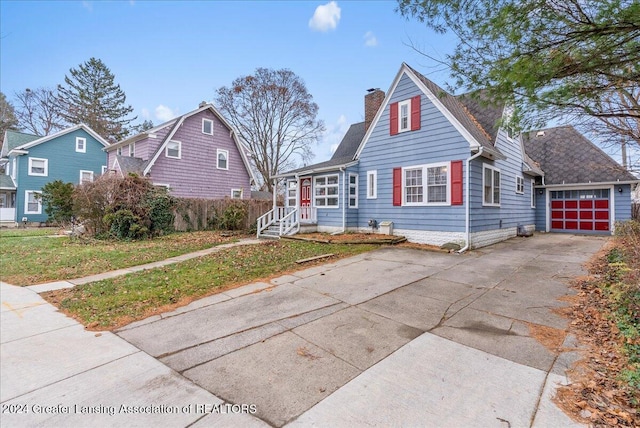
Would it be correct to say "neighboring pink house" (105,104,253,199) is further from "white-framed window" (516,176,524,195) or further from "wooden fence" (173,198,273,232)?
"white-framed window" (516,176,524,195)

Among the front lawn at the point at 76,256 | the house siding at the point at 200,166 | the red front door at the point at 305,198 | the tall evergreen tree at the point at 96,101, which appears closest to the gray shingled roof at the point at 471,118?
the red front door at the point at 305,198

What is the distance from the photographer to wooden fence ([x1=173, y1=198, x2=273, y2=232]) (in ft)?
50.0

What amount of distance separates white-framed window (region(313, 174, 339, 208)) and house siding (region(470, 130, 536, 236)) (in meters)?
5.50

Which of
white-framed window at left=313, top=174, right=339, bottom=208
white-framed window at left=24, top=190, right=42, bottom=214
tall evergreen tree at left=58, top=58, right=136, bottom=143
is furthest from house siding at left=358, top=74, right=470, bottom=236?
tall evergreen tree at left=58, top=58, right=136, bottom=143

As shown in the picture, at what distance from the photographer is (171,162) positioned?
1812 centimetres

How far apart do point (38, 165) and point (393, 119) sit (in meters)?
25.8

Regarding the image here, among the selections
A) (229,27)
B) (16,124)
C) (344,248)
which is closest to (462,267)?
(344,248)

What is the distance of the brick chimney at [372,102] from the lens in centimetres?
1391

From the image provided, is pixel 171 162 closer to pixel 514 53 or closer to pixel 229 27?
pixel 229 27

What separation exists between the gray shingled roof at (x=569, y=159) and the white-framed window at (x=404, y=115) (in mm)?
8224

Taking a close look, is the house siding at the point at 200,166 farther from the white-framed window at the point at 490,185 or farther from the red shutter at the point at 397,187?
Result: the white-framed window at the point at 490,185

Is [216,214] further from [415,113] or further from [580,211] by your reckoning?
[580,211]

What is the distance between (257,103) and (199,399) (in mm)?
26559

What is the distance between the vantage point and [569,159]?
1580 cm
